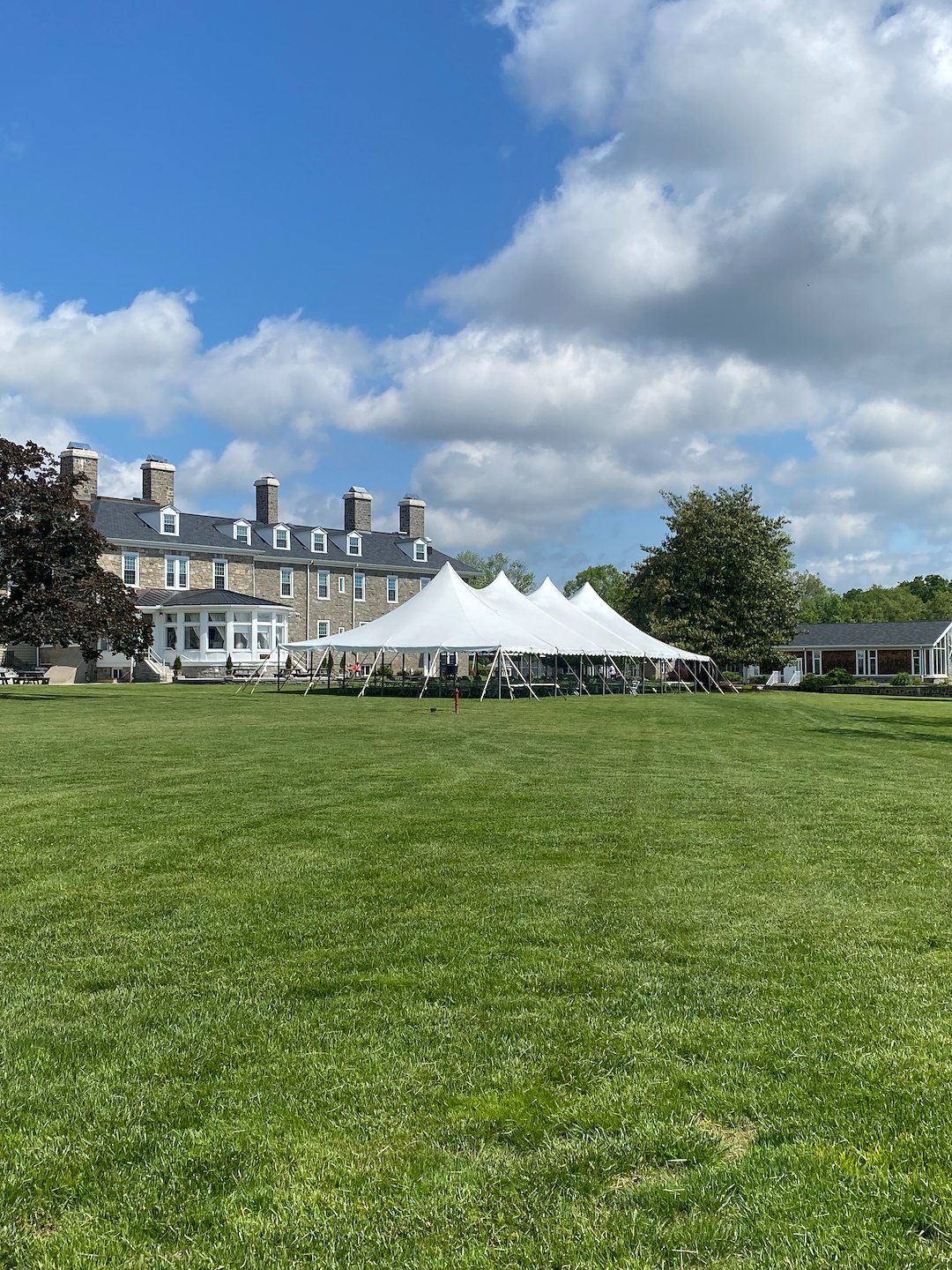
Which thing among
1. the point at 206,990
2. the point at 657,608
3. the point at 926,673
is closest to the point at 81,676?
the point at 657,608

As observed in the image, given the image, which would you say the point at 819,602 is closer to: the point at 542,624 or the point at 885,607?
the point at 885,607

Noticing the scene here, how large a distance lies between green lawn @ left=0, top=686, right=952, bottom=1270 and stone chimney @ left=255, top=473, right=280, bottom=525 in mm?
44306

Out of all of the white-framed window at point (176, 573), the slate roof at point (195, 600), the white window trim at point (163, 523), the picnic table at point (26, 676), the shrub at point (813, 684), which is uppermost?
the white window trim at point (163, 523)

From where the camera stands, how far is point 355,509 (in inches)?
2189

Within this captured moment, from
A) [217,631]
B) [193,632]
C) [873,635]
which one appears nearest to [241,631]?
[217,631]

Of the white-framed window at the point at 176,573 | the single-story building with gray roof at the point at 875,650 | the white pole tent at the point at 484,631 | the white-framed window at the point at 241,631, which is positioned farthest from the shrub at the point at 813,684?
the white-framed window at the point at 176,573

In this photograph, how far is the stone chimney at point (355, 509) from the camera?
2188 inches

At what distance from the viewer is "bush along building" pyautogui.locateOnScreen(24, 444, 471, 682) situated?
141ft

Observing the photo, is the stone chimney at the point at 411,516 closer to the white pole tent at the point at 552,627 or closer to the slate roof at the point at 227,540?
→ the slate roof at the point at 227,540

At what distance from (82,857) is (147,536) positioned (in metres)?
40.8

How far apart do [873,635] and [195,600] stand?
39591mm

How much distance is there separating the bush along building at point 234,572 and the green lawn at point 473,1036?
114 feet

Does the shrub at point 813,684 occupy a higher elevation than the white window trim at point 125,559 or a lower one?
lower

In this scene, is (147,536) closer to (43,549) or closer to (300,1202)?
(43,549)
